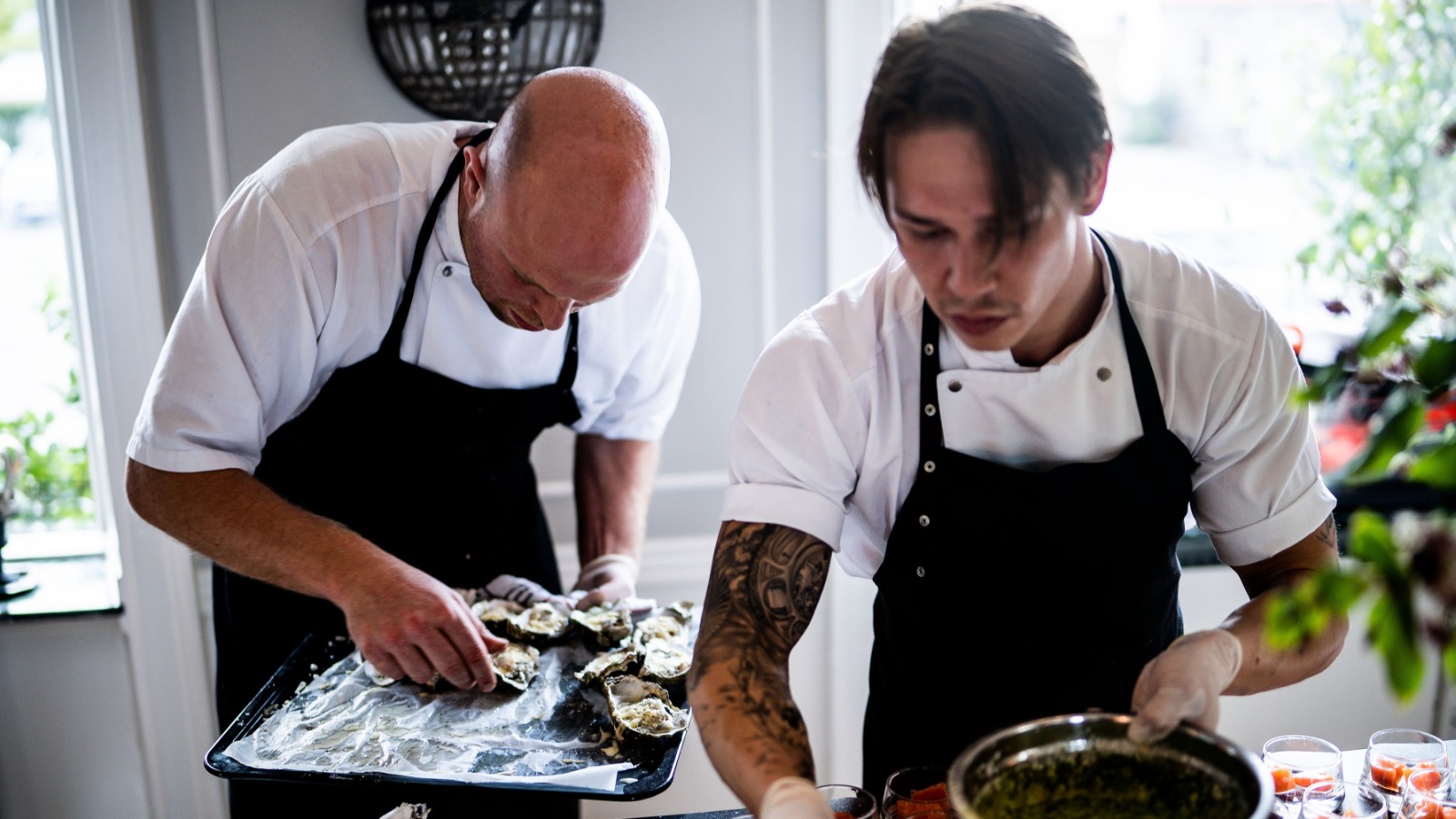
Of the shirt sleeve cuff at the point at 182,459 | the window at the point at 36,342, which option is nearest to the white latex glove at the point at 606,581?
the shirt sleeve cuff at the point at 182,459

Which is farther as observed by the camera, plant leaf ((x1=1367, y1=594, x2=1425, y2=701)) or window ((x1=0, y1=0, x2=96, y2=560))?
window ((x1=0, y1=0, x2=96, y2=560))

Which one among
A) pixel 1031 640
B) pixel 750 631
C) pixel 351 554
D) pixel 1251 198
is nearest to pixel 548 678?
pixel 351 554

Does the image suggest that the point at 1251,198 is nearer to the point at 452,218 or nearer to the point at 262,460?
the point at 452,218

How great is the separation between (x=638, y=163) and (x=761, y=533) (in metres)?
0.62

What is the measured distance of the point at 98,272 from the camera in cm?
256

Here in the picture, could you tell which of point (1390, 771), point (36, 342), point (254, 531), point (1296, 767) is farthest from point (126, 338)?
point (1390, 771)

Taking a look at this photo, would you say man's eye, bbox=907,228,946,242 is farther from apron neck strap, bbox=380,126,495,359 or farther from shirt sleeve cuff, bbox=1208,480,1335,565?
apron neck strap, bbox=380,126,495,359

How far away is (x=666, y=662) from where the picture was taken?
6.06 feet

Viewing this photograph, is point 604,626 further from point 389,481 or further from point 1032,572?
point 1032,572

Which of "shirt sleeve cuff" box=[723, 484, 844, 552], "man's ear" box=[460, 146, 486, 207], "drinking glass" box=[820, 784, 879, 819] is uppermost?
"man's ear" box=[460, 146, 486, 207]

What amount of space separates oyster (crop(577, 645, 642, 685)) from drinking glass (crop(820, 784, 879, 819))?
634 millimetres

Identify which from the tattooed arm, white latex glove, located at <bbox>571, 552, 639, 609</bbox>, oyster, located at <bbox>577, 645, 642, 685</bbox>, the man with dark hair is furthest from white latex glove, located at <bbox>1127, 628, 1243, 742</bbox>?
white latex glove, located at <bbox>571, 552, 639, 609</bbox>

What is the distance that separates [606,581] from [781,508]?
2.92 feet

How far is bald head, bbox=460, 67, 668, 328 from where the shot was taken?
1672 millimetres
